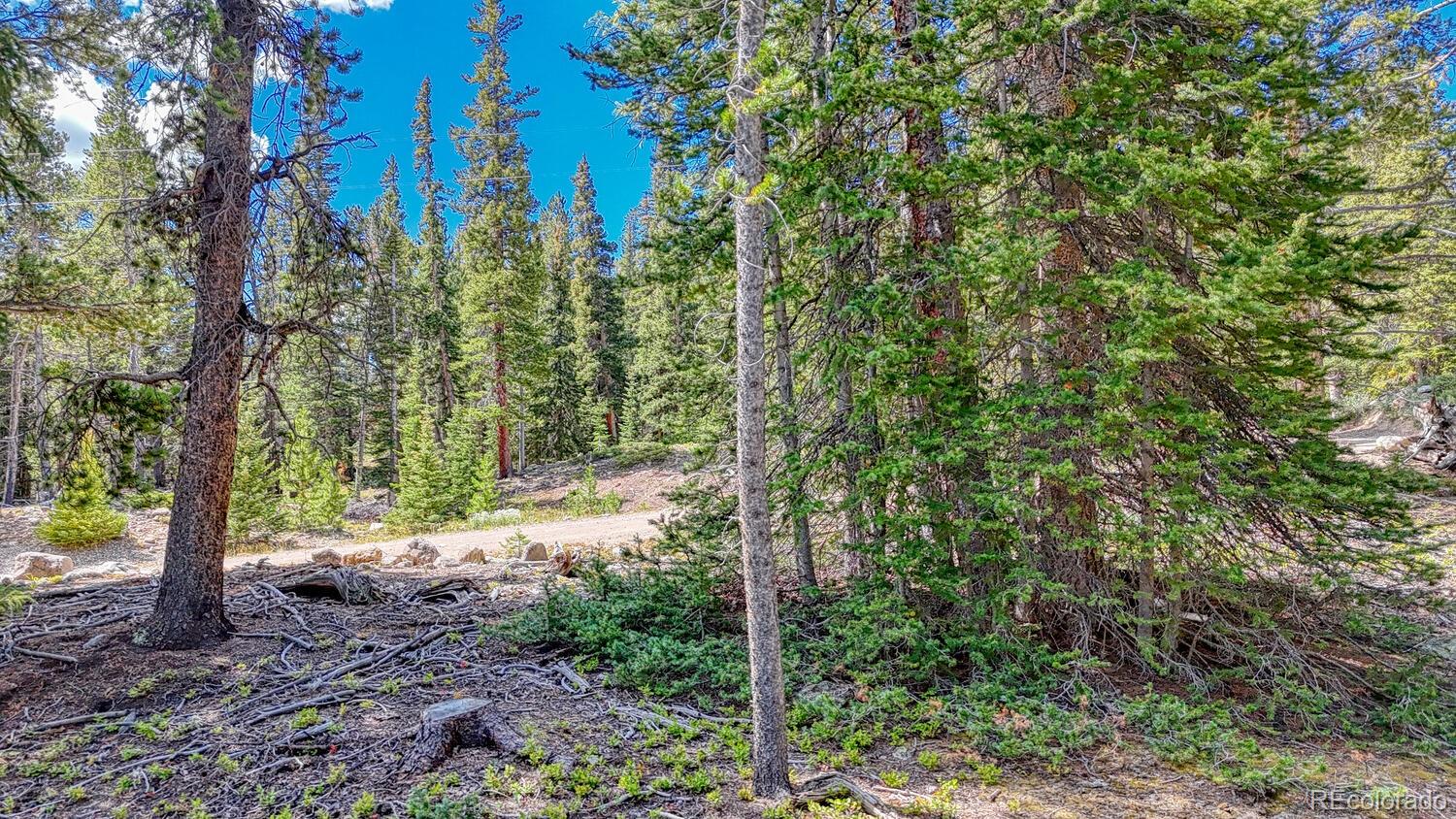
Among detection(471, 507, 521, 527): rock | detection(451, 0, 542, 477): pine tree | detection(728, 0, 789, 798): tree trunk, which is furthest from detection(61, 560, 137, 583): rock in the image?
detection(451, 0, 542, 477): pine tree

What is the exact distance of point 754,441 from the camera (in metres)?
4.01

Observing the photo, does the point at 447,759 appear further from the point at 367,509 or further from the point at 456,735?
the point at 367,509

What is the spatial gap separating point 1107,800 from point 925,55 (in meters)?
6.10

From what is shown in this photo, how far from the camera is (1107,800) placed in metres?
4.30

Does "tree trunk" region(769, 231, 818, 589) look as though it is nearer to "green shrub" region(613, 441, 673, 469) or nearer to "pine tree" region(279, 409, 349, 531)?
"pine tree" region(279, 409, 349, 531)

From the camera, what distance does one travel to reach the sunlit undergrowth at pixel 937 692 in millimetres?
4844

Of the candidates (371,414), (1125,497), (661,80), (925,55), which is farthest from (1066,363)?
(371,414)

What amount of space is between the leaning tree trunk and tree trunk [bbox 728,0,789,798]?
5.15m

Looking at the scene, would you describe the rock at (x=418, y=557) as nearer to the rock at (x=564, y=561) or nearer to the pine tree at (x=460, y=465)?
the rock at (x=564, y=561)

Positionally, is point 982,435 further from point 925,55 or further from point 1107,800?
point 925,55

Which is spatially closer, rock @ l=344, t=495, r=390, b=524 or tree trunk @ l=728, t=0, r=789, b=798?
tree trunk @ l=728, t=0, r=789, b=798

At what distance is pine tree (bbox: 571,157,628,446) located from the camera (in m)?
32.2

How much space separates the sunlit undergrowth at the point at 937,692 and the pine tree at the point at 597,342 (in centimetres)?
2386

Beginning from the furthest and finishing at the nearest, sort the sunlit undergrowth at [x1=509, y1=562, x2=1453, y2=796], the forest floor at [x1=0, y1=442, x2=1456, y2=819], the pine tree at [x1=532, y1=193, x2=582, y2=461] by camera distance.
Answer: the pine tree at [x1=532, y1=193, x2=582, y2=461], the sunlit undergrowth at [x1=509, y1=562, x2=1453, y2=796], the forest floor at [x1=0, y1=442, x2=1456, y2=819]
